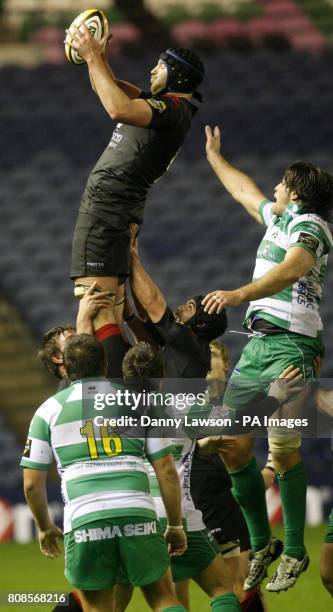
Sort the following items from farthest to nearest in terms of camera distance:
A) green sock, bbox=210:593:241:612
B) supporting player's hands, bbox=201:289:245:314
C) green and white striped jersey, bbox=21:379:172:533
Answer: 1. green sock, bbox=210:593:241:612
2. supporting player's hands, bbox=201:289:245:314
3. green and white striped jersey, bbox=21:379:172:533

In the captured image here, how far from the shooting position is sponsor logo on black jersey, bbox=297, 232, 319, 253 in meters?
5.71

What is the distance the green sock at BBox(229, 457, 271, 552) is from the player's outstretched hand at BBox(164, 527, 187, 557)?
0.90 metres

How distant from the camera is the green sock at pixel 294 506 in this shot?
6.15 m

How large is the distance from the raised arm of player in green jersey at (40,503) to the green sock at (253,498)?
1228 millimetres

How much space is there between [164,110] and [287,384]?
5.07 ft

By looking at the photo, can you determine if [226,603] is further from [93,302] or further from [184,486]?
[93,302]

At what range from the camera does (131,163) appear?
607 centimetres

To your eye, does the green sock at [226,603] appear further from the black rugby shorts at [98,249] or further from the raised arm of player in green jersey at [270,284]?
the black rugby shorts at [98,249]

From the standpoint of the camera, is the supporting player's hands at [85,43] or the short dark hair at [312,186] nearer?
the supporting player's hands at [85,43]

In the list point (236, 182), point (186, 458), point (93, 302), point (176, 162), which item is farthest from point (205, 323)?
point (176, 162)

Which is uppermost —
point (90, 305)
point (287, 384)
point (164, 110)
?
point (164, 110)

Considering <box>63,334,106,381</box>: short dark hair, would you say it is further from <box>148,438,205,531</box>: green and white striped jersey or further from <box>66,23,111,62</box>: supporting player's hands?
<box>66,23,111,62</box>: supporting player's hands

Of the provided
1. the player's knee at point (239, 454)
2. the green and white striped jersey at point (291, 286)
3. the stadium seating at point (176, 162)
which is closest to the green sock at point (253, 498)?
the player's knee at point (239, 454)

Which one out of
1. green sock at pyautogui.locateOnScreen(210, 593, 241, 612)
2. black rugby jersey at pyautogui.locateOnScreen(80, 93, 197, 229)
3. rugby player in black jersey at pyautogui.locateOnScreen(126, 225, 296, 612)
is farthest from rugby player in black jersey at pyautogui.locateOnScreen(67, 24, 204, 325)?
green sock at pyautogui.locateOnScreen(210, 593, 241, 612)
